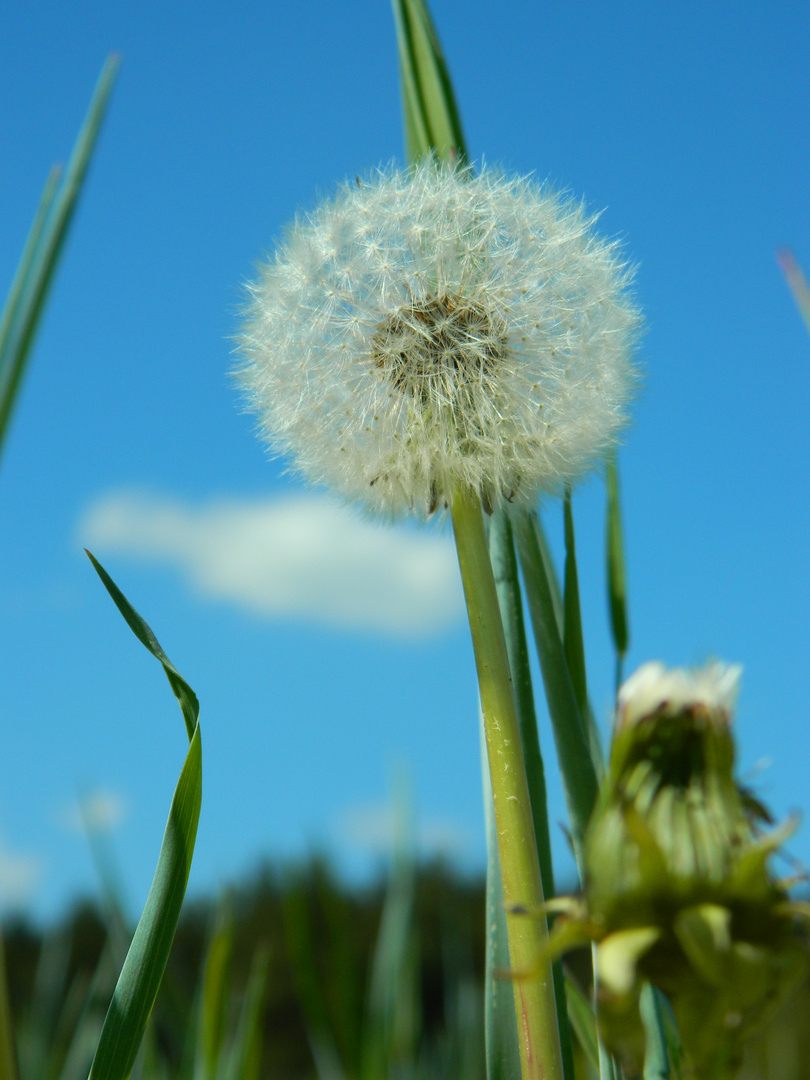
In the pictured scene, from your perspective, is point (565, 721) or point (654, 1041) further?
point (565, 721)

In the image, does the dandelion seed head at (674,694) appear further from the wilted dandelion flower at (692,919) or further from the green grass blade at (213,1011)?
the green grass blade at (213,1011)

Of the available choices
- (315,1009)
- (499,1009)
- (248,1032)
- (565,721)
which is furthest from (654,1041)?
(315,1009)

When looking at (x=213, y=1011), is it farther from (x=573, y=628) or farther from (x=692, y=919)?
(x=692, y=919)

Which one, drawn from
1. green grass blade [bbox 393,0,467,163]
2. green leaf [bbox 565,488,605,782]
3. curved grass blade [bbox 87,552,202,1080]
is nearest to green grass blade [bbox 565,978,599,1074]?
green leaf [bbox 565,488,605,782]

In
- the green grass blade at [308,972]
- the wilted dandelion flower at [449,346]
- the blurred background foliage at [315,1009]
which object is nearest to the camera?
the wilted dandelion flower at [449,346]

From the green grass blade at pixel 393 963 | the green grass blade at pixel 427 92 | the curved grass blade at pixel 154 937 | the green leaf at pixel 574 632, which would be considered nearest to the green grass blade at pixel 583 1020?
the green leaf at pixel 574 632

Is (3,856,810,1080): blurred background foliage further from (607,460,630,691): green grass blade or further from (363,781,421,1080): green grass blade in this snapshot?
(607,460,630,691): green grass blade
